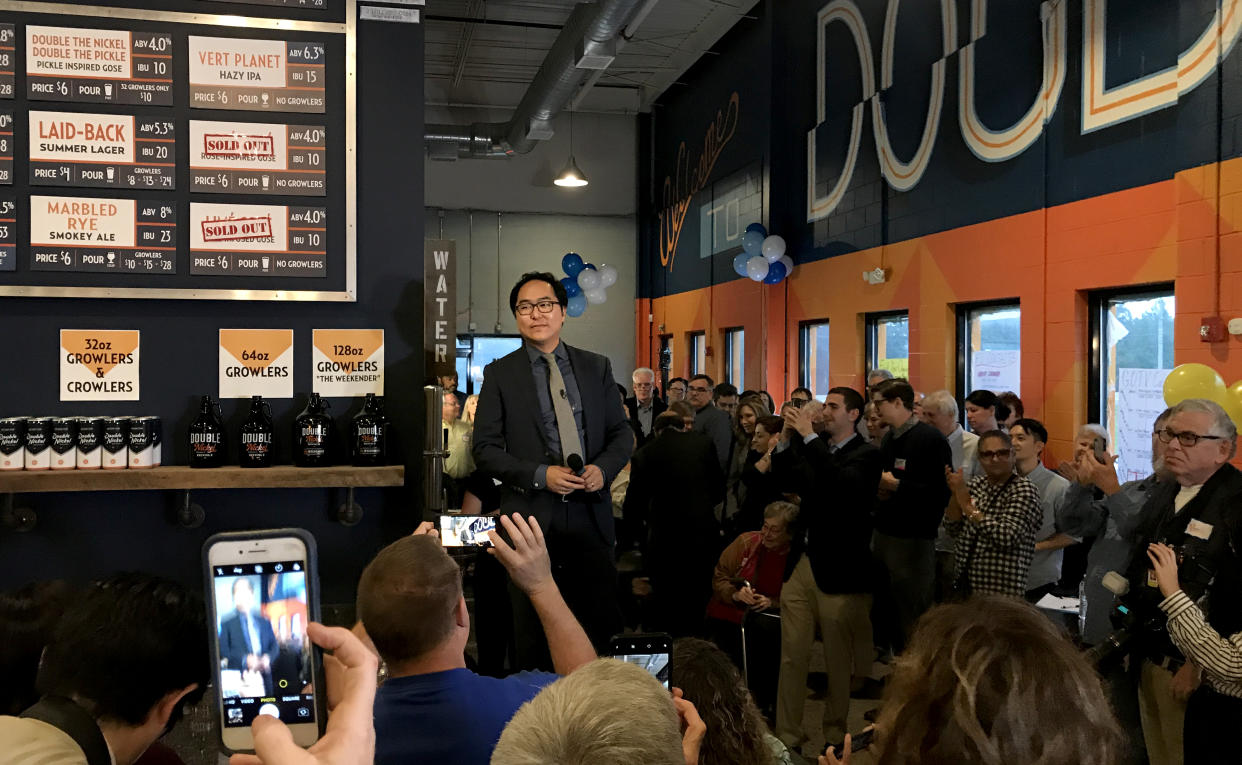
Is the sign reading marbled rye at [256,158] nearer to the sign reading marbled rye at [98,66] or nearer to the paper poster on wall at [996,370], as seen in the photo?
the sign reading marbled rye at [98,66]

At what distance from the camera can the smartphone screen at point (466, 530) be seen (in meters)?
2.91

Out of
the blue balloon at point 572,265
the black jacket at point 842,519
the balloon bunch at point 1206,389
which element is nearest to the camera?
the balloon bunch at point 1206,389

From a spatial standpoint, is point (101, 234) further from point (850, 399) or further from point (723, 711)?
point (850, 399)

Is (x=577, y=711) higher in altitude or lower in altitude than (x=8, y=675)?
higher

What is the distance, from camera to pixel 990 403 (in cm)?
573

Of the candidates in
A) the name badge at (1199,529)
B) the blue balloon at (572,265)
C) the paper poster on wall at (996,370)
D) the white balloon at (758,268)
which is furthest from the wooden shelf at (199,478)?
the blue balloon at (572,265)

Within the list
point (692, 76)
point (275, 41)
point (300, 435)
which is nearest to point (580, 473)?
point (300, 435)

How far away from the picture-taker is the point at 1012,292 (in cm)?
628

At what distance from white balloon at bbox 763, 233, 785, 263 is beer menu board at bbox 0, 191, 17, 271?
24.7ft

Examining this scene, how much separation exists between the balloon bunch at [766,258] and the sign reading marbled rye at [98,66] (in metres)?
7.22

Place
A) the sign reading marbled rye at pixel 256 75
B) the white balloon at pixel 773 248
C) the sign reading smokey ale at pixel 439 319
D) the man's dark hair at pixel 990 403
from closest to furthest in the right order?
1. the sign reading marbled rye at pixel 256 75
2. the sign reading smokey ale at pixel 439 319
3. the man's dark hair at pixel 990 403
4. the white balloon at pixel 773 248

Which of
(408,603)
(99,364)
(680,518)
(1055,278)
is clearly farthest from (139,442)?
(1055,278)

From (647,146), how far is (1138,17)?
1000 cm

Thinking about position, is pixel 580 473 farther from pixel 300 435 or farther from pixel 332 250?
pixel 332 250
